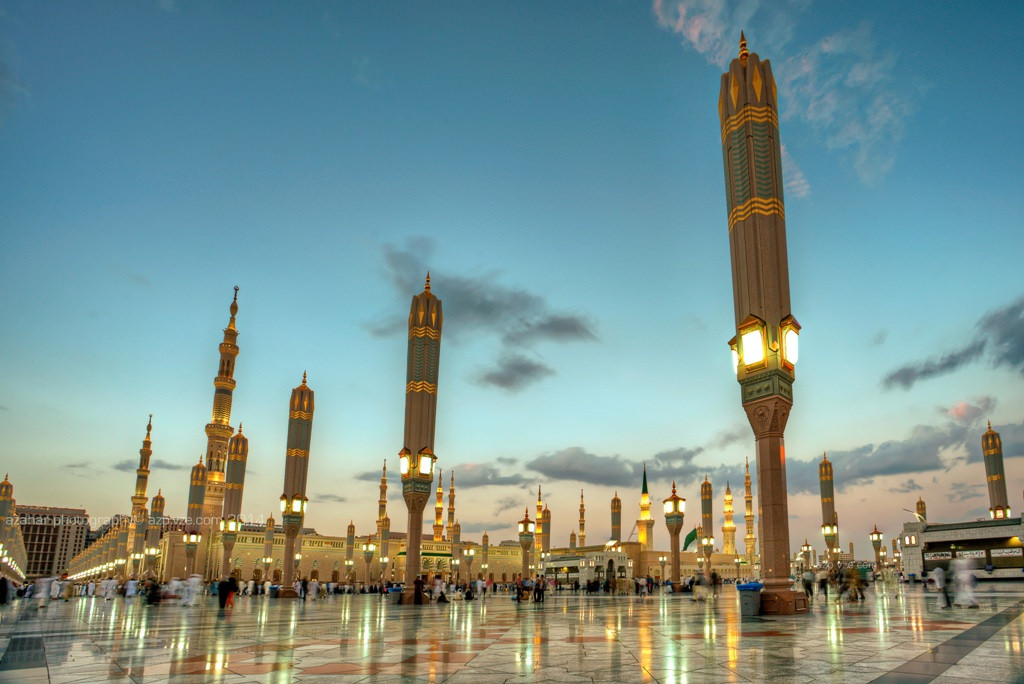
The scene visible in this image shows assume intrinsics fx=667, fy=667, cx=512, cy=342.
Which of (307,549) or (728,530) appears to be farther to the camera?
(728,530)

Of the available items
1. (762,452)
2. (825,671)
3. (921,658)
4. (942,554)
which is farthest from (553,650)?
(942,554)

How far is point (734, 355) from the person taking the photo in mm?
21516

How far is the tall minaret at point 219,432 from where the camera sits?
328 ft

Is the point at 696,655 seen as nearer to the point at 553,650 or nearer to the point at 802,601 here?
the point at 553,650

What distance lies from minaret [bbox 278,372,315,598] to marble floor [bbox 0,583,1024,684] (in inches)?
1065

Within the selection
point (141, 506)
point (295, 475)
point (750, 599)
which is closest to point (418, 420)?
point (295, 475)

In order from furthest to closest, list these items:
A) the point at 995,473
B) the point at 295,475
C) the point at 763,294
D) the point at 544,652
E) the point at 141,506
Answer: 1. the point at 141,506
2. the point at 995,473
3. the point at 295,475
4. the point at 763,294
5. the point at 544,652

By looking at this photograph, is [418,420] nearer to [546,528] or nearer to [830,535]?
[830,535]

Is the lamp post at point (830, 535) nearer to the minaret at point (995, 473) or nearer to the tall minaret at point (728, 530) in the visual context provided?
the minaret at point (995, 473)

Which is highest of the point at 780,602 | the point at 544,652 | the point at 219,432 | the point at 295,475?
the point at 219,432

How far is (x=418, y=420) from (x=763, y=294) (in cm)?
1873

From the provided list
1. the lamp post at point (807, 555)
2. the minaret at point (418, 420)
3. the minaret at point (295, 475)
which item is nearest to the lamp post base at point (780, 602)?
the minaret at point (418, 420)

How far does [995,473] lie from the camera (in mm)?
71688

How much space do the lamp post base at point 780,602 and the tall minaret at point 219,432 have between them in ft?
313
